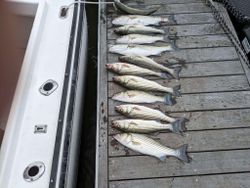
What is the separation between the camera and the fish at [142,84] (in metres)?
2.93

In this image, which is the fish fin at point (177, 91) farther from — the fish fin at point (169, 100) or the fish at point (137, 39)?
the fish at point (137, 39)

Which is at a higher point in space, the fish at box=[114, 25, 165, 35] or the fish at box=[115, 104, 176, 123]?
the fish at box=[114, 25, 165, 35]

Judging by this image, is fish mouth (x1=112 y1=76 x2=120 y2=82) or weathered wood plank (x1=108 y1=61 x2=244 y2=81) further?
weathered wood plank (x1=108 y1=61 x2=244 y2=81)

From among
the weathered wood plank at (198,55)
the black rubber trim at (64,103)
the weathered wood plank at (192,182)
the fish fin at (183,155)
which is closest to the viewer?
the black rubber trim at (64,103)

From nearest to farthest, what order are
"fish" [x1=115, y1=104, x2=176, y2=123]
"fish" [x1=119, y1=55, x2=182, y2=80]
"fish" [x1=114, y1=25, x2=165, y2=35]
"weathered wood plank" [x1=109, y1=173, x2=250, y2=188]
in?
"weathered wood plank" [x1=109, y1=173, x2=250, y2=188], "fish" [x1=115, y1=104, x2=176, y2=123], "fish" [x1=119, y1=55, x2=182, y2=80], "fish" [x1=114, y1=25, x2=165, y2=35]

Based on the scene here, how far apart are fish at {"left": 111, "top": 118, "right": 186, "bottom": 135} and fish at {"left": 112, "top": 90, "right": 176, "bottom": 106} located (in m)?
0.22

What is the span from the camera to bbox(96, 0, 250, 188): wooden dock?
7.89 ft

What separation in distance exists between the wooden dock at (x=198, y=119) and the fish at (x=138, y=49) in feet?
0.18

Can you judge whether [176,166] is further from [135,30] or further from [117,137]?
[135,30]

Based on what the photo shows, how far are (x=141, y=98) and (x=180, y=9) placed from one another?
1.43 meters

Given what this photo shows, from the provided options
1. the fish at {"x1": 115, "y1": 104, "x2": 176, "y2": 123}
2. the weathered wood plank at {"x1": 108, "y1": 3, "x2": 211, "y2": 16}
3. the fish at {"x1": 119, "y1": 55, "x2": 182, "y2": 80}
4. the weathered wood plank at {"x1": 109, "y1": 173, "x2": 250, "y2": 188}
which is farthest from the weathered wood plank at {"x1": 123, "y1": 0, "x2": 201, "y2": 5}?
the weathered wood plank at {"x1": 109, "y1": 173, "x2": 250, "y2": 188}

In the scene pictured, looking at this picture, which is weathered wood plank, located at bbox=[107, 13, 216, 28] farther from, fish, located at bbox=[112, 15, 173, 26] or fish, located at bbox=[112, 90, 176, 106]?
fish, located at bbox=[112, 90, 176, 106]

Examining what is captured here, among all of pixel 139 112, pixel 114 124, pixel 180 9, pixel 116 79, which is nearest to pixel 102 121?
pixel 114 124

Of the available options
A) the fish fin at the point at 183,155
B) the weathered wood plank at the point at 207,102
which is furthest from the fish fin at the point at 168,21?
the fish fin at the point at 183,155
